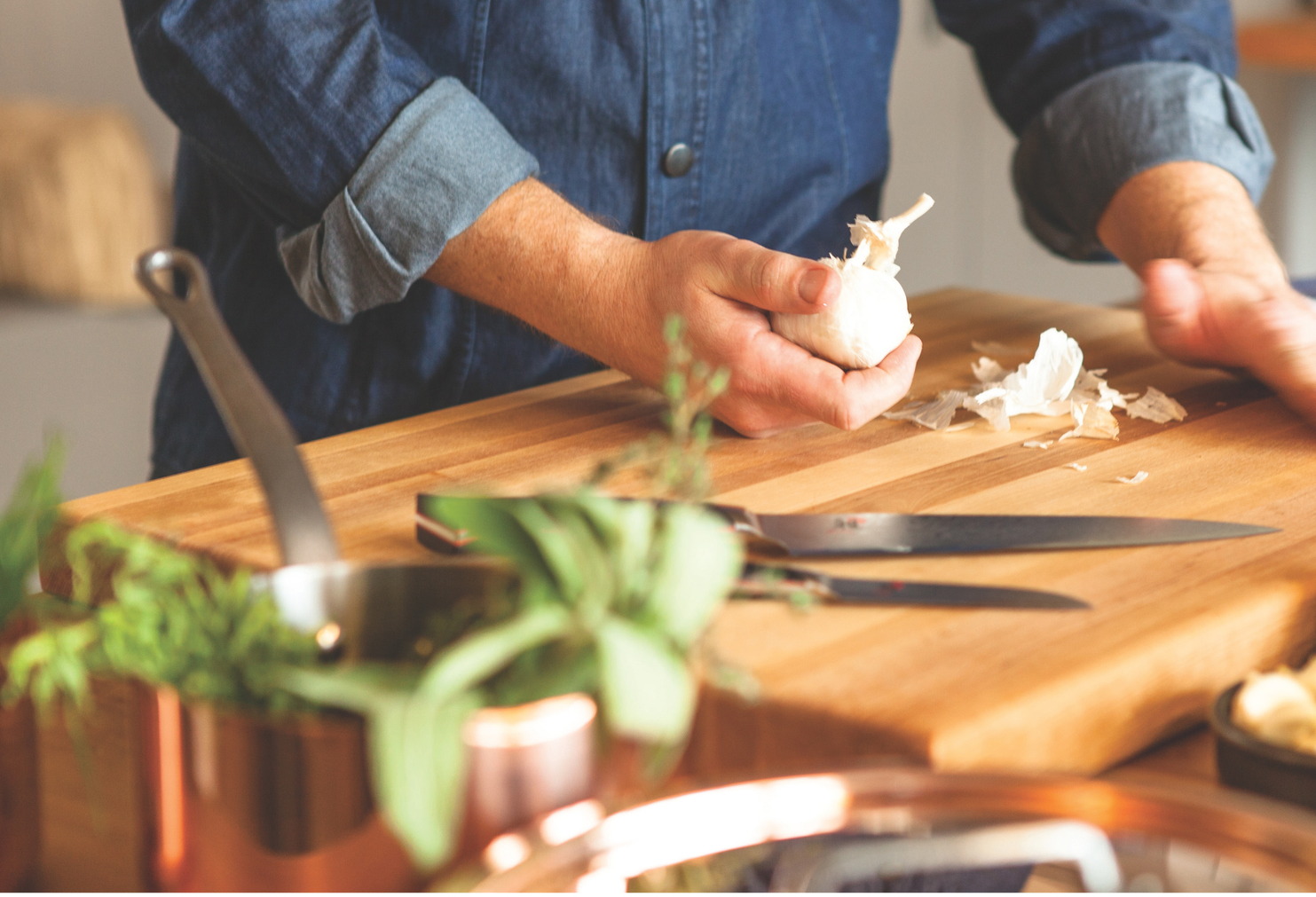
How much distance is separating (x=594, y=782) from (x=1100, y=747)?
270 millimetres

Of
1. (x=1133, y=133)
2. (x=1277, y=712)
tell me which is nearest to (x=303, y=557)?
(x=1277, y=712)

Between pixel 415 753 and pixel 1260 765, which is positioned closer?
pixel 415 753

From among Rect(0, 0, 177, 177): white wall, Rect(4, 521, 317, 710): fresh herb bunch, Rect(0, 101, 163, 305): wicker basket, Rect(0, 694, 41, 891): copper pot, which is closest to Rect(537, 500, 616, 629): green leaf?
Rect(4, 521, 317, 710): fresh herb bunch

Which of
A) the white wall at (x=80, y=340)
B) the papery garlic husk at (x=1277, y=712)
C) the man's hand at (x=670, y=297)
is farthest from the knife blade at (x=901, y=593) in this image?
the white wall at (x=80, y=340)

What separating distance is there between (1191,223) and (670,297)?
498 mm

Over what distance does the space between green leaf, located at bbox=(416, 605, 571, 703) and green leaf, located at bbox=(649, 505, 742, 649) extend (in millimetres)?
26

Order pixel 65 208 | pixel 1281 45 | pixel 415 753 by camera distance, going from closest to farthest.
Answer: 1. pixel 415 753
2. pixel 65 208
3. pixel 1281 45

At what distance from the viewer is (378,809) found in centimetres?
37

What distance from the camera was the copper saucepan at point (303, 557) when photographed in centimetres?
43

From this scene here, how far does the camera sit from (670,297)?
0.86 metres

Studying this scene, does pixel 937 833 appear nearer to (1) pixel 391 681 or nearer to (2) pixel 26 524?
(1) pixel 391 681

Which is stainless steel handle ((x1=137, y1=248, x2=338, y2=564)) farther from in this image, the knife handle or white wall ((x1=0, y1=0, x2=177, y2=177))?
white wall ((x1=0, y1=0, x2=177, y2=177))

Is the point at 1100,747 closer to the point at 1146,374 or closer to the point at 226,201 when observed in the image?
the point at 1146,374

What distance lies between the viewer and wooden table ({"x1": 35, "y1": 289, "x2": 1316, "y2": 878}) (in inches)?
20.7
